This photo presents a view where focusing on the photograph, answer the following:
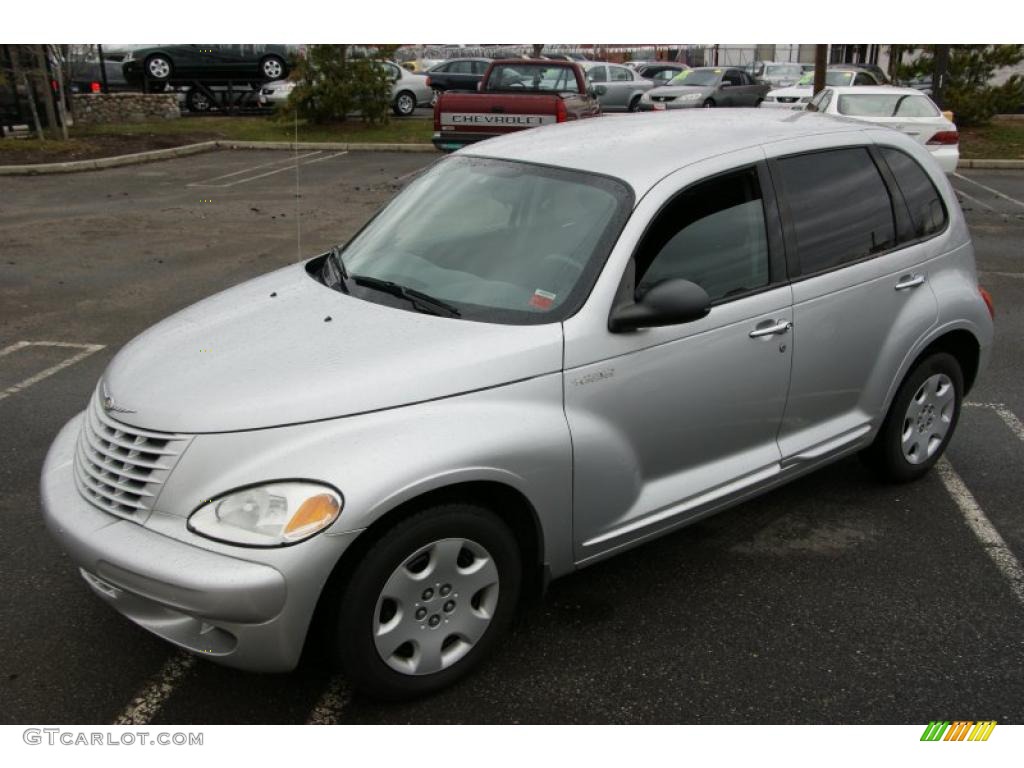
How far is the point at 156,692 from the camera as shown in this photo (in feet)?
10.8

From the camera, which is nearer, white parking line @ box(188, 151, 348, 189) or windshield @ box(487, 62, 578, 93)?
white parking line @ box(188, 151, 348, 189)

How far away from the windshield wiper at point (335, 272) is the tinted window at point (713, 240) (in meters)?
1.22

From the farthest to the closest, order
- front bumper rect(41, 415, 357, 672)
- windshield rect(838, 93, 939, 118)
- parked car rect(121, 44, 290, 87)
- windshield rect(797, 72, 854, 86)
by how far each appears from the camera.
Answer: parked car rect(121, 44, 290, 87), windshield rect(797, 72, 854, 86), windshield rect(838, 93, 939, 118), front bumper rect(41, 415, 357, 672)

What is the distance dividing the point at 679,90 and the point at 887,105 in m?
11.2

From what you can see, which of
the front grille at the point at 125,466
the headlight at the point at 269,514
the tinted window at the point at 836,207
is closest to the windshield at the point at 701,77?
the tinted window at the point at 836,207

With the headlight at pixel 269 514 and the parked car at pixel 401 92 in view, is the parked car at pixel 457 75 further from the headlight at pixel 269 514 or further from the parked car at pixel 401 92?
the headlight at pixel 269 514

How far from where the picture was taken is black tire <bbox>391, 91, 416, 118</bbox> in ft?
87.0

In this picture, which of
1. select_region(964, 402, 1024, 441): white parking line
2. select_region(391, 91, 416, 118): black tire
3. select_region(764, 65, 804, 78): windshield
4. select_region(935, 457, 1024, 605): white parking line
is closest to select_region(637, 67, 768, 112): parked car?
select_region(764, 65, 804, 78): windshield

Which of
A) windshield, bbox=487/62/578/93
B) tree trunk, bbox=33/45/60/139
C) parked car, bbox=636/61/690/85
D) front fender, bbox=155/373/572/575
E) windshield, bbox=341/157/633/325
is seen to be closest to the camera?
front fender, bbox=155/373/572/575

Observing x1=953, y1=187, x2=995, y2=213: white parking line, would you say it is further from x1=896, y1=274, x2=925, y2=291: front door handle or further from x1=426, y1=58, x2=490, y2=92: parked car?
x1=426, y1=58, x2=490, y2=92: parked car

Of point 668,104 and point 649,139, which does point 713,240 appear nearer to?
point 649,139

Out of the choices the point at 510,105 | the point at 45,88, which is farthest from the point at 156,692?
the point at 45,88

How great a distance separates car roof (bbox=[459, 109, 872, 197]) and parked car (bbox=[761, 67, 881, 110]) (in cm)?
1968

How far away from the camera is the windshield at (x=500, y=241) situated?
353cm
